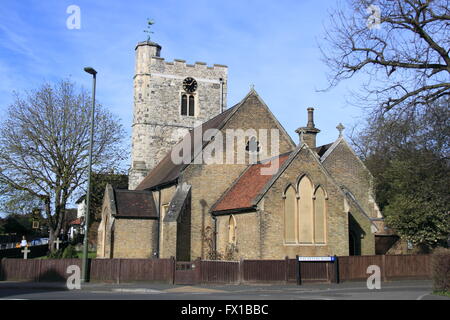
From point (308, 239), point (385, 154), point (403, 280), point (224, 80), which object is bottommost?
point (403, 280)

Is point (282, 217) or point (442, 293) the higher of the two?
point (282, 217)

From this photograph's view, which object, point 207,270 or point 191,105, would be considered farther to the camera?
point 191,105

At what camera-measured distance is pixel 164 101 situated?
43.3 m

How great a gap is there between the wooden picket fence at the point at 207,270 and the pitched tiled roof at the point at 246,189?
11.3 feet

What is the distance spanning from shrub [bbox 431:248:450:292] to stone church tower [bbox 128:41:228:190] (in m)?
28.5

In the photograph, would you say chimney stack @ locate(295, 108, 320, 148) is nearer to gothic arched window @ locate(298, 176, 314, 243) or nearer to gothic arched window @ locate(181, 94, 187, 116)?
gothic arched window @ locate(298, 176, 314, 243)

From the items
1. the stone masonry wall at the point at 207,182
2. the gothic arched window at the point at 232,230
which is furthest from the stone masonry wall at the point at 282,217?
the stone masonry wall at the point at 207,182

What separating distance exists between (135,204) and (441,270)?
67.4 feet

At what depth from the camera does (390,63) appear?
1783 cm

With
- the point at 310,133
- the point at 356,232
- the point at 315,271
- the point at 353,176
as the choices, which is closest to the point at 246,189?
the point at 310,133

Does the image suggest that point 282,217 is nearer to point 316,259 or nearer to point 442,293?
point 316,259

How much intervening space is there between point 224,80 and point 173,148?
28.5 ft

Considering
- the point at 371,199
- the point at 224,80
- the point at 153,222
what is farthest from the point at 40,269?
the point at 224,80
